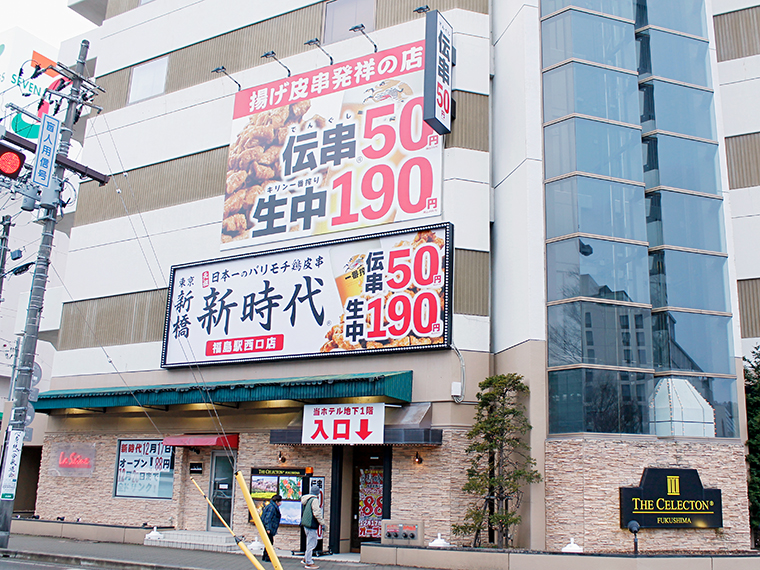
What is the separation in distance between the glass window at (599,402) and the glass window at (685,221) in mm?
3691

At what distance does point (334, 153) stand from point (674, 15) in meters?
10.3

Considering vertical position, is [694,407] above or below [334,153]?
below

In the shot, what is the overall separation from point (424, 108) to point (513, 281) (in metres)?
5.11

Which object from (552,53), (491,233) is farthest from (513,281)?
(552,53)

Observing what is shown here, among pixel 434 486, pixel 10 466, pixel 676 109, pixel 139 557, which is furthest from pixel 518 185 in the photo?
pixel 10 466

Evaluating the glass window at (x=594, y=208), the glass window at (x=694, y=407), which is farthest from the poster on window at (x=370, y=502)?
the glass window at (x=594, y=208)

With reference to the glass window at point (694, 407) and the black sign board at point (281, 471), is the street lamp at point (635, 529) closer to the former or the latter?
the glass window at point (694, 407)

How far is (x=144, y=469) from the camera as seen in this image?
22.6m

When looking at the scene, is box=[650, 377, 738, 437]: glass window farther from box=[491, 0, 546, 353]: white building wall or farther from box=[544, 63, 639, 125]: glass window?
box=[544, 63, 639, 125]: glass window

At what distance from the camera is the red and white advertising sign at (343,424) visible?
17.7 meters

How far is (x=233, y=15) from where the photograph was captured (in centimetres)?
2539

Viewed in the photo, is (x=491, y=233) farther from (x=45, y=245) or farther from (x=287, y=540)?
(x=45, y=245)

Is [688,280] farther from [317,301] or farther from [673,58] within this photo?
[317,301]

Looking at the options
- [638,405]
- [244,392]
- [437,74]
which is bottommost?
[638,405]
